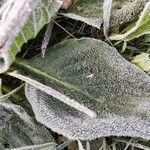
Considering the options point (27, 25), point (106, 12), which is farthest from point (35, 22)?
point (106, 12)

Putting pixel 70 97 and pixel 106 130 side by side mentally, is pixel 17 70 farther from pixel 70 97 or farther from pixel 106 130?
pixel 106 130

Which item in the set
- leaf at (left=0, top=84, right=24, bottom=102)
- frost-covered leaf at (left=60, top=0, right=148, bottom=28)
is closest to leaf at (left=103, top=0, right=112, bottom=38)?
frost-covered leaf at (left=60, top=0, right=148, bottom=28)

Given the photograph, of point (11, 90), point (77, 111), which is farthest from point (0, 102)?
point (77, 111)

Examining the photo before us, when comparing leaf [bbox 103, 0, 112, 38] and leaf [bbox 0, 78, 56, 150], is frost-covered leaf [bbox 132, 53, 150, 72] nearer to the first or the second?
leaf [bbox 103, 0, 112, 38]

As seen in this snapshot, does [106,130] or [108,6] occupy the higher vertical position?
[108,6]

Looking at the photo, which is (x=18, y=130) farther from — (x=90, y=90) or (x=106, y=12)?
(x=106, y=12)

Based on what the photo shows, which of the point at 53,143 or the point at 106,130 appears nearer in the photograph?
the point at 106,130

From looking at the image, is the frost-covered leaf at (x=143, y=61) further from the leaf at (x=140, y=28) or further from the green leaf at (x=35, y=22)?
the green leaf at (x=35, y=22)
